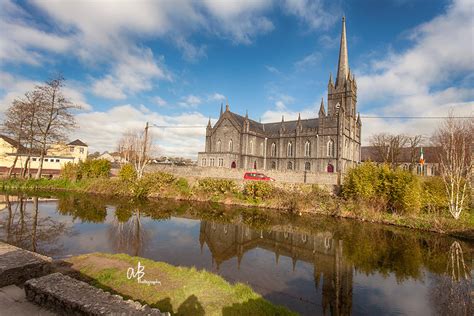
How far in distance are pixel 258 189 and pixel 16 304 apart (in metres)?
23.0

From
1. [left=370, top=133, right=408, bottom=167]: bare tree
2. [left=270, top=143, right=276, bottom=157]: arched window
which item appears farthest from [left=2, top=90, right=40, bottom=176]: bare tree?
[left=370, top=133, right=408, bottom=167]: bare tree

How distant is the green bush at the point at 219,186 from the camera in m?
28.9

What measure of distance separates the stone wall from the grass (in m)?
22.8

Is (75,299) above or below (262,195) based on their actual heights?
below

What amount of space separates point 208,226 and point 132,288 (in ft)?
34.0

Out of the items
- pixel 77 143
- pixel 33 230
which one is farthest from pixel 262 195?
pixel 77 143

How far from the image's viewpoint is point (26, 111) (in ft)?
110

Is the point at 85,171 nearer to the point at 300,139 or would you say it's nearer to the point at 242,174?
the point at 242,174

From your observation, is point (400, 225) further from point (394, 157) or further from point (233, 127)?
point (394, 157)

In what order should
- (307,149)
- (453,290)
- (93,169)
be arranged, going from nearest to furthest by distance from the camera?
(453,290), (93,169), (307,149)

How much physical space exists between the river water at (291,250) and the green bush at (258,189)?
5.66m

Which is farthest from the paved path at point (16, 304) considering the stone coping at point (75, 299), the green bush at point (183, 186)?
the green bush at point (183, 186)

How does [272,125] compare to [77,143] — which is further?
[77,143]

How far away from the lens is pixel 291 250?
42.6 ft
